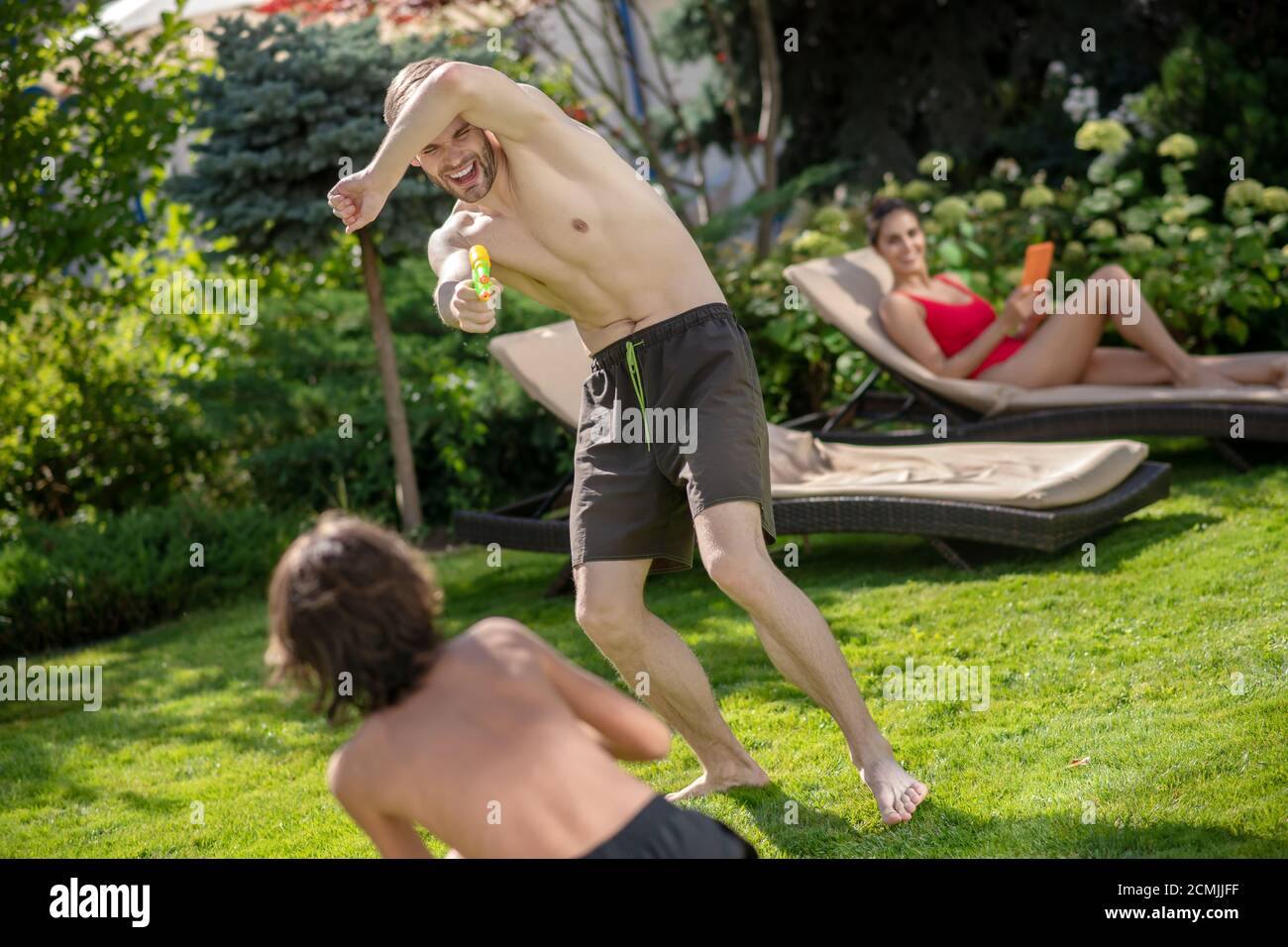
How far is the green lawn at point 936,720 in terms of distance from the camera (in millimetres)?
3127

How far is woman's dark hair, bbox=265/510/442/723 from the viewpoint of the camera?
1932mm

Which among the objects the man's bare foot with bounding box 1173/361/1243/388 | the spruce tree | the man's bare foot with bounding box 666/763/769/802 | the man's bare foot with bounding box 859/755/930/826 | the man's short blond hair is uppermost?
the spruce tree

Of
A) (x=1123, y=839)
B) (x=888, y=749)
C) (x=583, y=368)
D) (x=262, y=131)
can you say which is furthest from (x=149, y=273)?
(x=1123, y=839)

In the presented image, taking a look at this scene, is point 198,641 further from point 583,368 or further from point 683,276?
point 683,276

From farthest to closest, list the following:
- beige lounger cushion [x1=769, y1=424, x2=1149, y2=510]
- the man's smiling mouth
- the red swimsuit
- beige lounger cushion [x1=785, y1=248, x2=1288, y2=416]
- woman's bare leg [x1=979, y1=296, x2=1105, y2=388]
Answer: the red swimsuit < woman's bare leg [x1=979, y1=296, x2=1105, y2=388] < beige lounger cushion [x1=785, y1=248, x2=1288, y2=416] < beige lounger cushion [x1=769, y1=424, x2=1149, y2=510] < the man's smiling mouth

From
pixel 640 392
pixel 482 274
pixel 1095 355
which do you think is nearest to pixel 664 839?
pixel 482 274

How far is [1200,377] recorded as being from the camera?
616cm

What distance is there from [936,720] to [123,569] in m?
4.25

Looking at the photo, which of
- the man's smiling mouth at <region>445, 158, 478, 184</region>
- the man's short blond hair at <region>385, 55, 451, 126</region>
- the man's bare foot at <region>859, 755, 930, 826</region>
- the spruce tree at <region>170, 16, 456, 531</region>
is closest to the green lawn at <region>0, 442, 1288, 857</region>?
the man's bare foot at <region>859, 755, 930, 826</region>

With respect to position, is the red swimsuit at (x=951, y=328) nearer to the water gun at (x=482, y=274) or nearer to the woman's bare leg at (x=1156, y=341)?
the woman's bare leg at (x=1156, y=341)

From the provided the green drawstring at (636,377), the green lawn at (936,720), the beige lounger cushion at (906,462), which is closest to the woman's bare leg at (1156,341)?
the green lawn at (936,720)

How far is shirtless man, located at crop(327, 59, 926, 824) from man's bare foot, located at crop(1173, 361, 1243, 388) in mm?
3512

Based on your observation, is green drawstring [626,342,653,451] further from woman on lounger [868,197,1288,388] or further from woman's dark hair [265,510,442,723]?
woman on lounger [868,197,1288,388]

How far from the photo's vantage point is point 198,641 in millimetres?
6039
